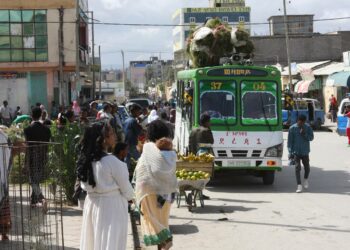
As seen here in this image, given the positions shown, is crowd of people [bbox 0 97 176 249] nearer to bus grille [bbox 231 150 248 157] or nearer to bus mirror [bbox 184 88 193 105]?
bus mirror [bbox 184 88 193 105]

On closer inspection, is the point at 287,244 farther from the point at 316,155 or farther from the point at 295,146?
the point at 316,155

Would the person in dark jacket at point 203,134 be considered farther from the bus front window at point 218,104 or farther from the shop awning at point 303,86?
the shop awning at point 303,86

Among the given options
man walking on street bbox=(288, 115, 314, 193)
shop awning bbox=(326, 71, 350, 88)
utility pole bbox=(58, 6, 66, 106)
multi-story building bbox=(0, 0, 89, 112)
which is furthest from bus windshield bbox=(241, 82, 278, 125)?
multi-story building bbox=(0, 0, 89, 112)

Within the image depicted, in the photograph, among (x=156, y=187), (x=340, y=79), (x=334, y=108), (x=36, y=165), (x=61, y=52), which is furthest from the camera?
(x=334, y=108)

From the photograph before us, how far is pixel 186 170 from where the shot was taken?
12.6 meters

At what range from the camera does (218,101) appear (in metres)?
15.8

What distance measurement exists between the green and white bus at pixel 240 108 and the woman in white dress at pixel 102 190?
9045 millimetres

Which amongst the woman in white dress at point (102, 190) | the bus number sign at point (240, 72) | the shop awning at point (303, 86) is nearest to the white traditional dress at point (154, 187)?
the woman in white dress at point (102, 190)

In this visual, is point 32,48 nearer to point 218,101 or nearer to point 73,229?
point 218,101

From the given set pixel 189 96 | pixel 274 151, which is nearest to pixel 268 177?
pixel 274 151

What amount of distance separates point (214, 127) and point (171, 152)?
7.51m

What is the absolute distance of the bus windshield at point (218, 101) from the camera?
51.6 feet

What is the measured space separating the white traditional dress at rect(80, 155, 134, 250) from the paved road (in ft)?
10.0

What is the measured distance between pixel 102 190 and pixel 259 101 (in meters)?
9.84
